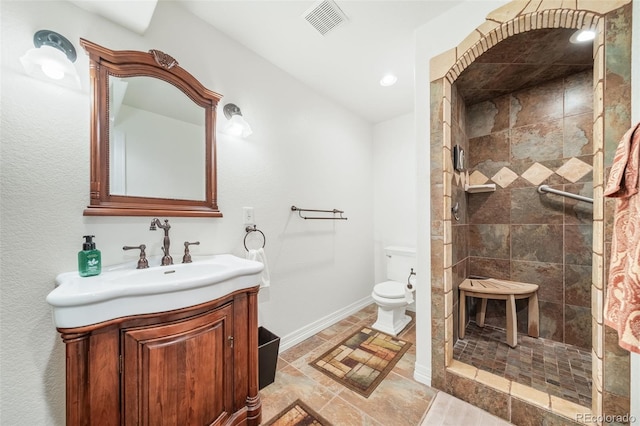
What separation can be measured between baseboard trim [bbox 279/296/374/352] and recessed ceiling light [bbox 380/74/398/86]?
236cm

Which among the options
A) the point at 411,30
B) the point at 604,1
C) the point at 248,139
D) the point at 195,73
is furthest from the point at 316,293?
the point at 604,1

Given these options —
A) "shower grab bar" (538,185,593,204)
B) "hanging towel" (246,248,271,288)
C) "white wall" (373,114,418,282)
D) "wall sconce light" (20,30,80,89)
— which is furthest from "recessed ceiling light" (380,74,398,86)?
"wall sconce light" (20,30,80,89)

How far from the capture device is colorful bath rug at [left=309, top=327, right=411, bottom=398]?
1606mm

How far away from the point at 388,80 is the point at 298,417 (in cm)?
265

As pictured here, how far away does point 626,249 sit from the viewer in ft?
2.82

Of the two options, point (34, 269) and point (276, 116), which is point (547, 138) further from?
point (34, 269)

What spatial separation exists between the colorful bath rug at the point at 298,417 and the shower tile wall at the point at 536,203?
55.6 inches

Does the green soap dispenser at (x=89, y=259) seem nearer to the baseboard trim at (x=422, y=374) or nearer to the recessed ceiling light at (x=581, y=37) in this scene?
the baseboard trim at (x=422, y=374)

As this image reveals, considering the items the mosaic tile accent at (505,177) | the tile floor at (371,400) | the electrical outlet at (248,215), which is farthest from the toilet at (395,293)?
the electrical outlet at (248,215)

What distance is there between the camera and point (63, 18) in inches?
42.4

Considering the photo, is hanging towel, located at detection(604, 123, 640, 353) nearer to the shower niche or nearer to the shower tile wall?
the shower niche

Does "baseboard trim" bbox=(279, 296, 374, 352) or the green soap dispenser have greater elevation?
the green soap dispenser

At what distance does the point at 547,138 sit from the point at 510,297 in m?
1.34

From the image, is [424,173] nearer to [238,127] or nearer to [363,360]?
[238,127]
